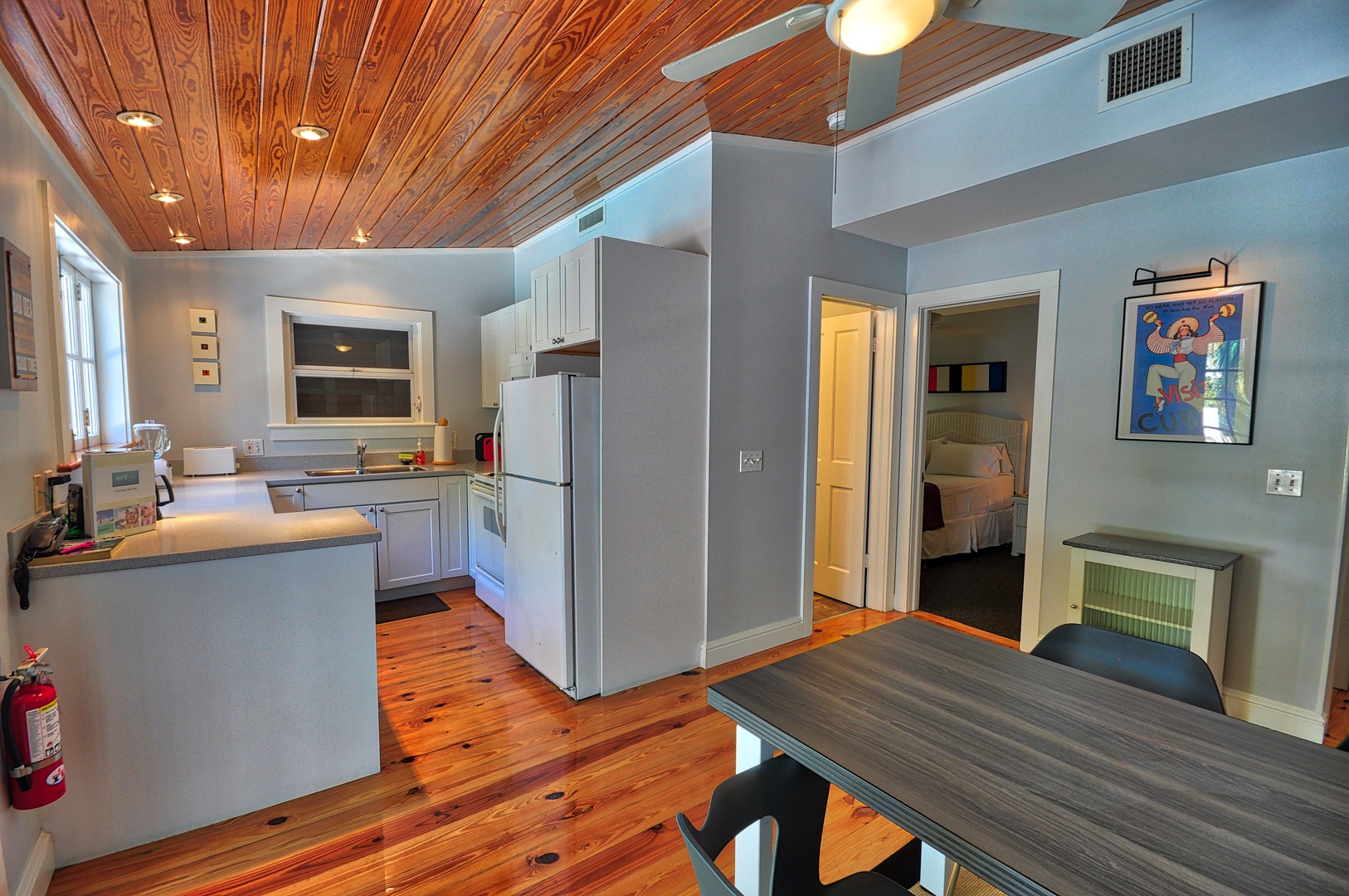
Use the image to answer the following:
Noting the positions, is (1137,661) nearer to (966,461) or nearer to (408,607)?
(408,607)

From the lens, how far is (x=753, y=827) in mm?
1248

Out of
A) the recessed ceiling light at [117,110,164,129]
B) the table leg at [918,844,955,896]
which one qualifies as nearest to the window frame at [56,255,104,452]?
the recessed ceiling light at [117,110,164,129]

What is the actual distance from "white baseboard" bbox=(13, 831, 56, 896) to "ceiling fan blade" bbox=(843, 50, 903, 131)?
2.99 metres

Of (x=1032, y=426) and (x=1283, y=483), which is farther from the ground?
(x=1032, y=426)

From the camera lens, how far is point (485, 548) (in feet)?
13.5

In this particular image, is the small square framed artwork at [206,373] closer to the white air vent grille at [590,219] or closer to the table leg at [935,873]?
the white air vent grille at [590,219]

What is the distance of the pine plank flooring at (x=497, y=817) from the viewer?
1751 millimetres

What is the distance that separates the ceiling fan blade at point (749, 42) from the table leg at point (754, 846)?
5.13ft

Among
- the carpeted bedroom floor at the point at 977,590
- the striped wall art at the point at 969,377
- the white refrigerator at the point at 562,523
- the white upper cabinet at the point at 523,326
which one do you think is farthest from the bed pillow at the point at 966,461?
the white refrigerator at the point at 562,523

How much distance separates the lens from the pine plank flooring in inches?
68.9

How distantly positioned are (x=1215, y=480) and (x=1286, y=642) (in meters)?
0.70

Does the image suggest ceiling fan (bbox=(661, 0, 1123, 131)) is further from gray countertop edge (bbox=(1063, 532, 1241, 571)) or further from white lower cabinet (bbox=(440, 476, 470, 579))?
white lower cabinet (bbox=(440, 476, 470, 579))

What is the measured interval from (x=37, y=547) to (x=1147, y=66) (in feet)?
12.9

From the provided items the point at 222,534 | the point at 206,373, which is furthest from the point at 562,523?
the point at 206,373
